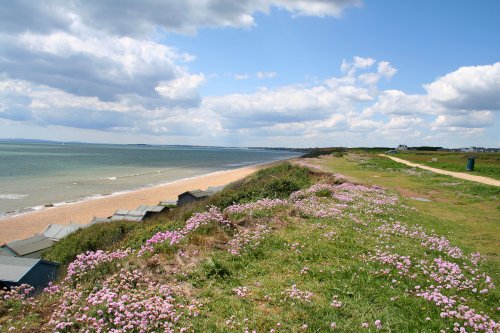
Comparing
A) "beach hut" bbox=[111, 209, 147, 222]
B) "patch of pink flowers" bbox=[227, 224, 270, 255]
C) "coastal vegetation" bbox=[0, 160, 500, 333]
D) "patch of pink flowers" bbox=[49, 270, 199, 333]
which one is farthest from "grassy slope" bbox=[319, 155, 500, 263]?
"beach hut" bbox=[111, 209, 147, 222]

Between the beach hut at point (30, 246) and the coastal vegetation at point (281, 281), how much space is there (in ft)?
21.1

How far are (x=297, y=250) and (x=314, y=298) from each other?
2959 mm

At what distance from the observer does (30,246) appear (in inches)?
680

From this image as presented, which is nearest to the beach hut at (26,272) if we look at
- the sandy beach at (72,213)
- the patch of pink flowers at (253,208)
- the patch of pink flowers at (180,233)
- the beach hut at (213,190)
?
the patch of pink flowers at (180,233)

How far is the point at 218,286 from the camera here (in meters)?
8.00

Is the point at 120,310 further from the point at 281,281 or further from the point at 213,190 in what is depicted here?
the point at 213,190

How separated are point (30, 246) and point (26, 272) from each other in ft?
27.3

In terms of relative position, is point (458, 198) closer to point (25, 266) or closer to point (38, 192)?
point (25, 266)

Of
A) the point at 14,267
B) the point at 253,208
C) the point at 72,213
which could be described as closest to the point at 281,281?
the point at 253,208

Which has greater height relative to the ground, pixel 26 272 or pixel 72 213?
pixel 26 272

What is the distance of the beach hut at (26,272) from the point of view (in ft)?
32.6

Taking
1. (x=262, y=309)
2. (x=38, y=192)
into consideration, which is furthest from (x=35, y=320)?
(x=38, y=192)

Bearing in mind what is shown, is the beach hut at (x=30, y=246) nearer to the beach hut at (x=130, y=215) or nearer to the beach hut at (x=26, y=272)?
the beach hut at (x=26, y=272)

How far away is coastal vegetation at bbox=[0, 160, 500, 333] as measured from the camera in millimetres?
6312
